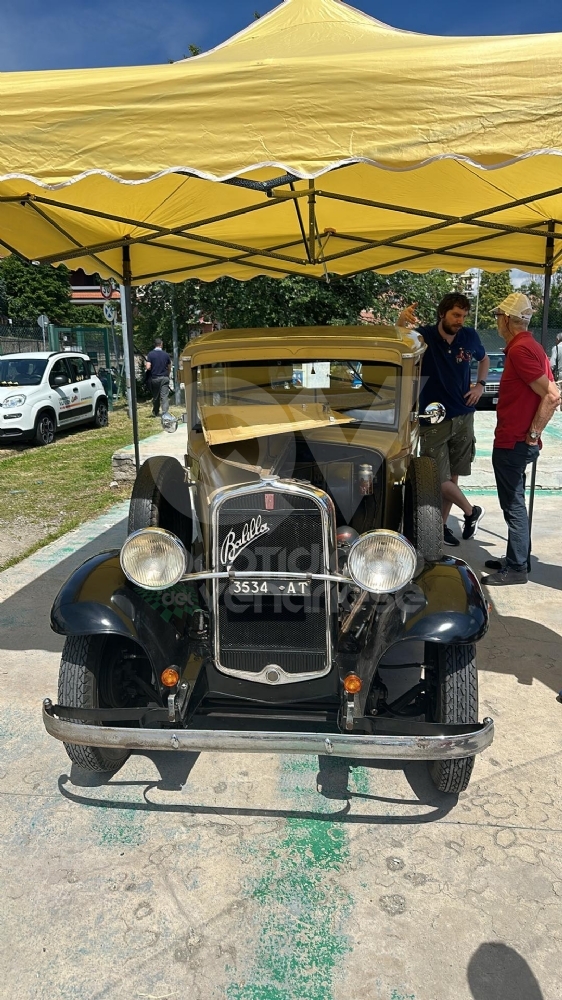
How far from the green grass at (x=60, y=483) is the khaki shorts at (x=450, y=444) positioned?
138 inches

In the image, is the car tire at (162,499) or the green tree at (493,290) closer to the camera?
the car tire at (162,499)

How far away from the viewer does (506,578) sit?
4.53 m

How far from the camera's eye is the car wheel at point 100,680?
8.08ft

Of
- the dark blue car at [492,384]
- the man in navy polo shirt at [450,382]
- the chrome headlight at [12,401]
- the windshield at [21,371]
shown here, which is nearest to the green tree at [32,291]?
the windshield at [21,371]

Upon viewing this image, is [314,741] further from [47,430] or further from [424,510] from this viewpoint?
[47,430]

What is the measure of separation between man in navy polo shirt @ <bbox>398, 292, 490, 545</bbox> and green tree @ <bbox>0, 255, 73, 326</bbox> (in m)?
37.0

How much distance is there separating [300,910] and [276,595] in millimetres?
1028

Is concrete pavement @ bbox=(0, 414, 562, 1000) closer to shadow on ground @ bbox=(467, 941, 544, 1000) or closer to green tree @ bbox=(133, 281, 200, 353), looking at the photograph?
shadow on ground @ bbox=(467, 941, 544, 1000)

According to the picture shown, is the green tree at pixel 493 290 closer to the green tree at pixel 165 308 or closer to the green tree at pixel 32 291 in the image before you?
the green tree at pixel 32 291

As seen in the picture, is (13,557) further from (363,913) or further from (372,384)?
(363,913)

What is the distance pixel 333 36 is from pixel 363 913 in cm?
368

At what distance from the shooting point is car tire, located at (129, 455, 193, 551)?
3.35m

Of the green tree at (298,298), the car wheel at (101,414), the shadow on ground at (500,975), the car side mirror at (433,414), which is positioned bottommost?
the car wheel at (101,414)

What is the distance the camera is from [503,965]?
1.86m
